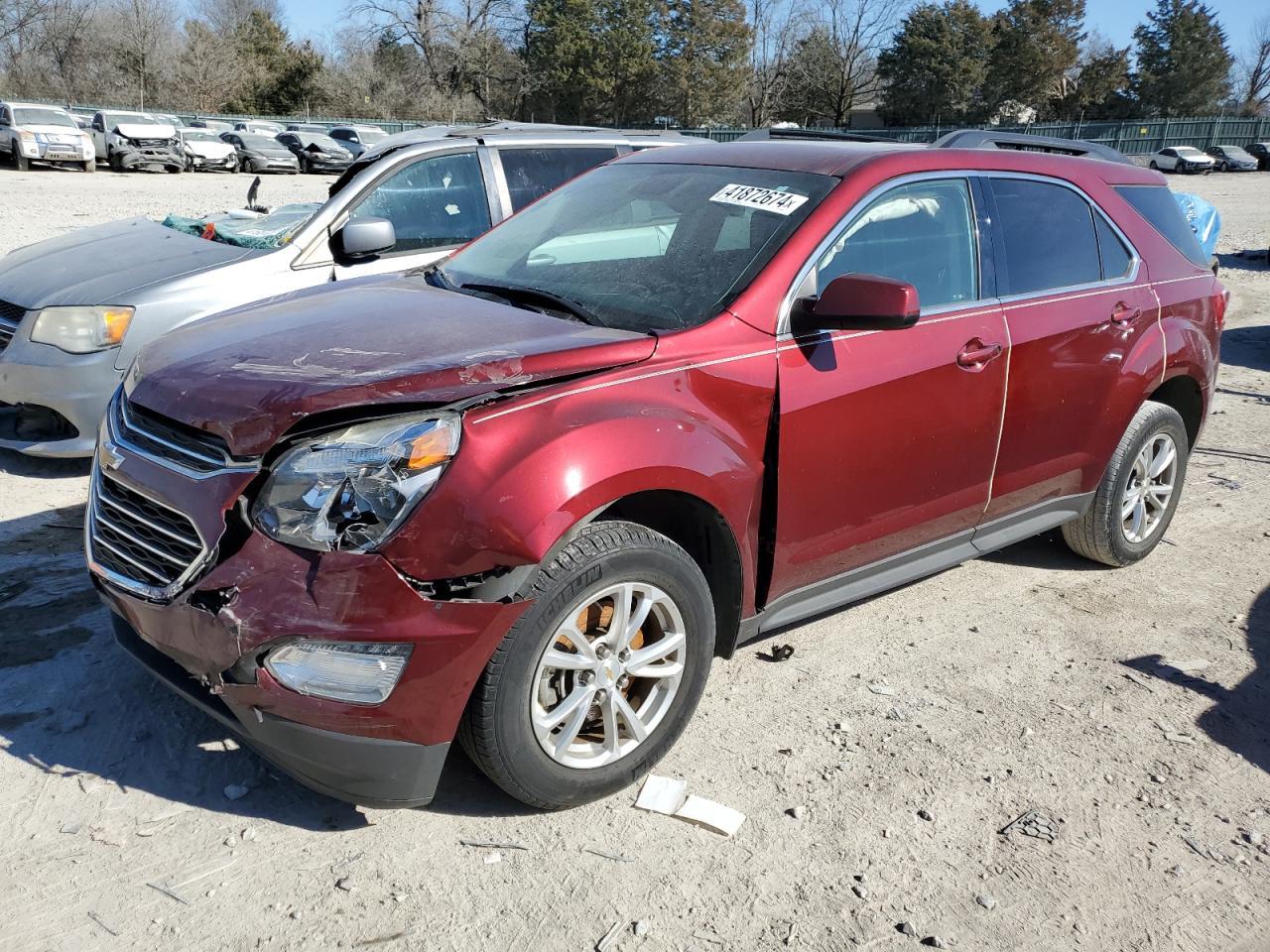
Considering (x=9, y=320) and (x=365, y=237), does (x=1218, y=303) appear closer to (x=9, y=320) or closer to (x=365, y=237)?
(x=365, y=237)

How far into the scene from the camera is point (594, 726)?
10.0 feet

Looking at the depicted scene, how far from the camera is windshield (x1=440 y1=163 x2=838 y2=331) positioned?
332 cm

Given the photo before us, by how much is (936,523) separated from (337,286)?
2451 mm

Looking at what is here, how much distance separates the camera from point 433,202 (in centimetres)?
612

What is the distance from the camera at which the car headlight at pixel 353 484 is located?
2.52m

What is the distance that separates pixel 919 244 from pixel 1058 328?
0.76 m

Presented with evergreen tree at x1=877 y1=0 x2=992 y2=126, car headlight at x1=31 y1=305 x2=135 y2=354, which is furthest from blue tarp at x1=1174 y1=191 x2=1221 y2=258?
evergreen tree at x1=877 y1=0 x2=992 y2=126

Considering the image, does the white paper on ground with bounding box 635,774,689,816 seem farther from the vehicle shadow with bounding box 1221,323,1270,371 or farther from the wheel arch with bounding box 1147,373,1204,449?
the vehicle shadow with bounding box 1221,323,1270,371

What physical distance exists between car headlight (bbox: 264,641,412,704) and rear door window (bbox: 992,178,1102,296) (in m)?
2.72

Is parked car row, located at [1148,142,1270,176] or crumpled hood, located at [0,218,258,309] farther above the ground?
parked car row, located at [1148,142,1270,176]

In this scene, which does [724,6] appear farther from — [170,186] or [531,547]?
[531,547]

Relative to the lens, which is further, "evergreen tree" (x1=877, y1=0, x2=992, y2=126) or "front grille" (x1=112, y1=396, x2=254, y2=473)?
"evergreen tree" (x1=877, y1=0, x2=992, y2=126)

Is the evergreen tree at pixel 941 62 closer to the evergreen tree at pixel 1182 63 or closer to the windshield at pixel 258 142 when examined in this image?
the evergreen tree at pixel 1182 63

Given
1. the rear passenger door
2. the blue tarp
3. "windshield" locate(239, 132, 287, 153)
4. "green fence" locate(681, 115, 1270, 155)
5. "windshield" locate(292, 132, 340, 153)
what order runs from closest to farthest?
1. the rear passenger door
2. the blue tarp
3. "windshield" locate(239, 132, 287, 153)
4. "windshield" locate(292, 132, 340, 153)
5. "green fence" locate(681, 115, 1270, 155)
